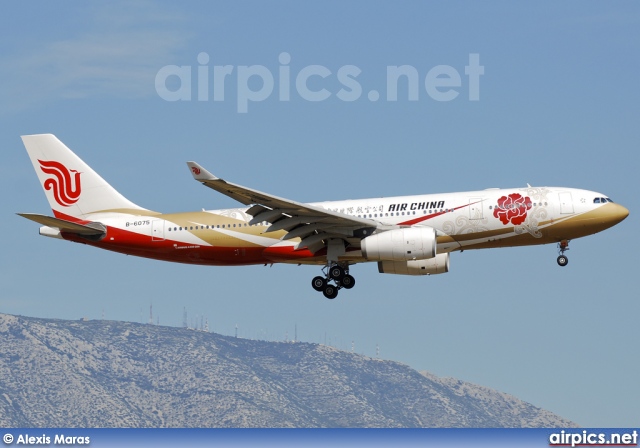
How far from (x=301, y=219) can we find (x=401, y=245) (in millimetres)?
4928

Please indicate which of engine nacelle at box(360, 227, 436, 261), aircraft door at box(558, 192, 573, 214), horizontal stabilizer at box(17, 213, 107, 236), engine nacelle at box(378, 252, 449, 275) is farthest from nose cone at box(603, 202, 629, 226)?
horizontal stabilizer at box(17, 213, 107, 236)

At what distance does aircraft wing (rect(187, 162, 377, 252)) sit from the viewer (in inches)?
2111

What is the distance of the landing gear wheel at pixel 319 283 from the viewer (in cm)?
5956

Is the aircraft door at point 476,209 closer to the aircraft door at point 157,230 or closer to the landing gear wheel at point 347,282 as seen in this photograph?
the landing gear wheel at point 347,282

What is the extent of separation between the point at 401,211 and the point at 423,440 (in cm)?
1122

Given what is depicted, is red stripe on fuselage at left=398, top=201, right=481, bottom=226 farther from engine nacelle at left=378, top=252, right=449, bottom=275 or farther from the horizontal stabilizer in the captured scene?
the horizontal stabilizer

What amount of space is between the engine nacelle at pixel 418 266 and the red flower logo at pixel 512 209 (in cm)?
493

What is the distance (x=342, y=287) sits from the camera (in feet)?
194

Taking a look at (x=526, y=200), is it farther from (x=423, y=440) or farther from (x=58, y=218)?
(x=58, y=218)

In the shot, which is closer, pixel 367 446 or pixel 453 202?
pixel 453 202

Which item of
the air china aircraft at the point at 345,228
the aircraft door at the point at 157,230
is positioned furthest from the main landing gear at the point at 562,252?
the aircraft door at the point at 157,230

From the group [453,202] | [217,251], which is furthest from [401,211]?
[217,251]

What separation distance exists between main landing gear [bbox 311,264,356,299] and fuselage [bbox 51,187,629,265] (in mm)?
561

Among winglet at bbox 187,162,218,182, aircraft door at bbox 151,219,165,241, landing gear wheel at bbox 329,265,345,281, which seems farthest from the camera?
aircraft door at bbox 151,219,165,241
